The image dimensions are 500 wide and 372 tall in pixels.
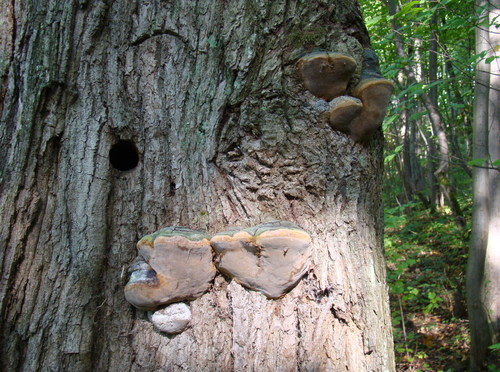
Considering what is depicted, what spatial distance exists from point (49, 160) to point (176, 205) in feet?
1.68

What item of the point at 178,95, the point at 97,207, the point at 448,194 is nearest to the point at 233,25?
the point at 178,95

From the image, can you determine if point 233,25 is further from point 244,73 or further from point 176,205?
point 176,205

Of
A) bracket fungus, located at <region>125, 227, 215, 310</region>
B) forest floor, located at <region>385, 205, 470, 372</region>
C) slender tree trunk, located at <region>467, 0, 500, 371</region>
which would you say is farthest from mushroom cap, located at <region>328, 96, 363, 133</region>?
forest floor, located at <region>385, 205, 470, 372</region>

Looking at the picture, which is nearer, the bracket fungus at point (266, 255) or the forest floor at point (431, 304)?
the bracket fungus at point (266, 255)

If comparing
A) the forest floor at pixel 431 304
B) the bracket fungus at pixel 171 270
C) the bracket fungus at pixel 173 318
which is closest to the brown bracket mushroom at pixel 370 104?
the bracket fungus at pixel 171 270

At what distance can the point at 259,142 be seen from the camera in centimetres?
126

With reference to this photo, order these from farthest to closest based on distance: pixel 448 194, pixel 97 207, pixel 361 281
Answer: pixel 448 194
pixel 97 207
pixel 361 281

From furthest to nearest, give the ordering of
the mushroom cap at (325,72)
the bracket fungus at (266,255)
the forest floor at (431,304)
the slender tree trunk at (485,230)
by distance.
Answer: the forest floor at (431,304), the slender tree trunk at (485,230), the mushroom cap at (325,72), the bracket fungus at (266,255)

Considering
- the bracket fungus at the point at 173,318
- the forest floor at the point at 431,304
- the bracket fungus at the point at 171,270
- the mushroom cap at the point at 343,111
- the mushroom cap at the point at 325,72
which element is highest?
the mushroom cap at the point at 325,72

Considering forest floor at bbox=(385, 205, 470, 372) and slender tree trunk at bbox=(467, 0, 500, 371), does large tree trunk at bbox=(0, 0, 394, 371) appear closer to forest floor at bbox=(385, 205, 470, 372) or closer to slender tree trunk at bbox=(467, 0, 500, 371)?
slender tree trunk at bbox=(467, 0, 500, 371)

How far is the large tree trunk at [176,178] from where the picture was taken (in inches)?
45.9

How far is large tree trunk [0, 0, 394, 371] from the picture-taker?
1167mm

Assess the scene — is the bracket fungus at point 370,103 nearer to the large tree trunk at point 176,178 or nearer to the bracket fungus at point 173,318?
the large tree trunk at point 176,178

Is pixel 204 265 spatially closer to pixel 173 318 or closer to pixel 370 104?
pixel 173 318
